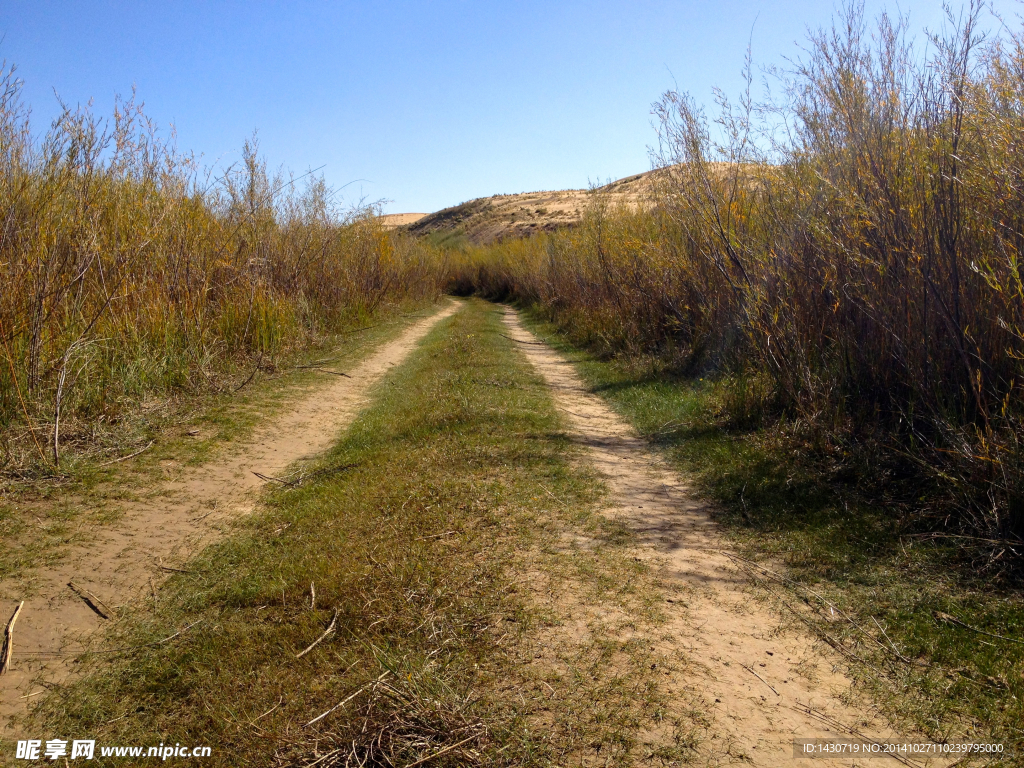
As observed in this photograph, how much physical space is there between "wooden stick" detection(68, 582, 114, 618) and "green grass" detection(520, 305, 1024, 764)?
3639 mm

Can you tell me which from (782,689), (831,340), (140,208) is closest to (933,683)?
(782,689)

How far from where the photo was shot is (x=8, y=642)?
330 cm

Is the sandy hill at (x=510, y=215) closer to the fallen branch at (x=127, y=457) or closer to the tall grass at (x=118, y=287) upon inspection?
the tall grass at (x=118, y=287)

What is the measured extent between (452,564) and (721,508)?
2.32 meters

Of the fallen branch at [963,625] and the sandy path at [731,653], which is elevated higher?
the sandy path at [731,653]

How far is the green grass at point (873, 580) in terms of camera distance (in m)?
2.77

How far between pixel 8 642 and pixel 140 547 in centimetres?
112

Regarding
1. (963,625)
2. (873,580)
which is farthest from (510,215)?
(963,625)

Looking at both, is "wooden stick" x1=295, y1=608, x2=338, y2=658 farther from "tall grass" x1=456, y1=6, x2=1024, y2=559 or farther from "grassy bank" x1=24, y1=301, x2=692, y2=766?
"tall grass" x1=456, y1=6, x2=1024, y2=559

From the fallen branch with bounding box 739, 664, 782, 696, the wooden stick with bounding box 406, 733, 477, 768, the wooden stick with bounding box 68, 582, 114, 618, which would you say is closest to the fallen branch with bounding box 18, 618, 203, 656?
the wooden stick with bounding box 68, 582, 114, 618

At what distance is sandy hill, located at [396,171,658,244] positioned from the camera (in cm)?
4912

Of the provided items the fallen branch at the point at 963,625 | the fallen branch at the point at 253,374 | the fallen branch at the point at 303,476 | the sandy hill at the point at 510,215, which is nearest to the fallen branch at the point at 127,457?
the fallen branch at the point at 303,476

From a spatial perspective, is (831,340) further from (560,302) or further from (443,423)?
(560,302)

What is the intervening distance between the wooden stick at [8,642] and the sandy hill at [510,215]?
40.6m
